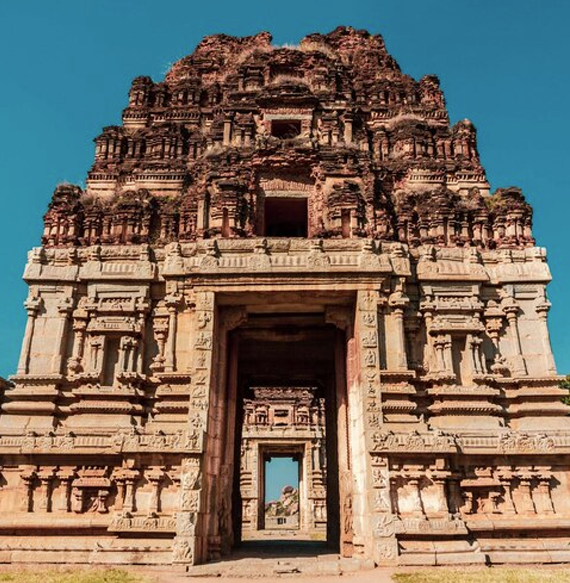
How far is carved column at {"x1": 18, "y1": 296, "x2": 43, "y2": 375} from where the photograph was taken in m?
13.6

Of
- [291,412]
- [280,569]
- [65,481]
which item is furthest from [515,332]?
[291,412]

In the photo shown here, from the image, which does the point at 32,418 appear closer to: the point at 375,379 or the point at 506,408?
the point at 375,379

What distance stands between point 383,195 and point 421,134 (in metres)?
2.69

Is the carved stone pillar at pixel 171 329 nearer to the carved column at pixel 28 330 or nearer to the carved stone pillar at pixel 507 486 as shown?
the carved column at pixel 28 330

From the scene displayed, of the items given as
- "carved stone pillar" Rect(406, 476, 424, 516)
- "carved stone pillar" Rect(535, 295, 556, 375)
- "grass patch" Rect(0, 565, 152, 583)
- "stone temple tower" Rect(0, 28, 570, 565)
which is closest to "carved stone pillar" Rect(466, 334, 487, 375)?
"stone temple tower" Rect(0, 28, 570, 565)

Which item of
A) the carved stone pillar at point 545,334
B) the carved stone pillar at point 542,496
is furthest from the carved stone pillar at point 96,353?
the carved stone pillar at point 545,334

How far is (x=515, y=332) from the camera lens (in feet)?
45.4

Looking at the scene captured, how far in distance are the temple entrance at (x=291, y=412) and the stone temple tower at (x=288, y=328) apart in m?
0.13

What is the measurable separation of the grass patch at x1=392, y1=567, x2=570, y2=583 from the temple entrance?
3789 mm

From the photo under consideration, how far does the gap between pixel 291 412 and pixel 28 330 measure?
61.3 feet

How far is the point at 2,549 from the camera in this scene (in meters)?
11.5

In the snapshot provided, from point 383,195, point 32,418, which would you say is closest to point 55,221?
point 32,418

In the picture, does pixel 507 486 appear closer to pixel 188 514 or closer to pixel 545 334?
pixel 545 334

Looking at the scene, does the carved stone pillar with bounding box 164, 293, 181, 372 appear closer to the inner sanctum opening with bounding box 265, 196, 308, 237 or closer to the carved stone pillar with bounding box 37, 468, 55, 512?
the carved stone pillar with bounding box 37, 468, 55, 512
